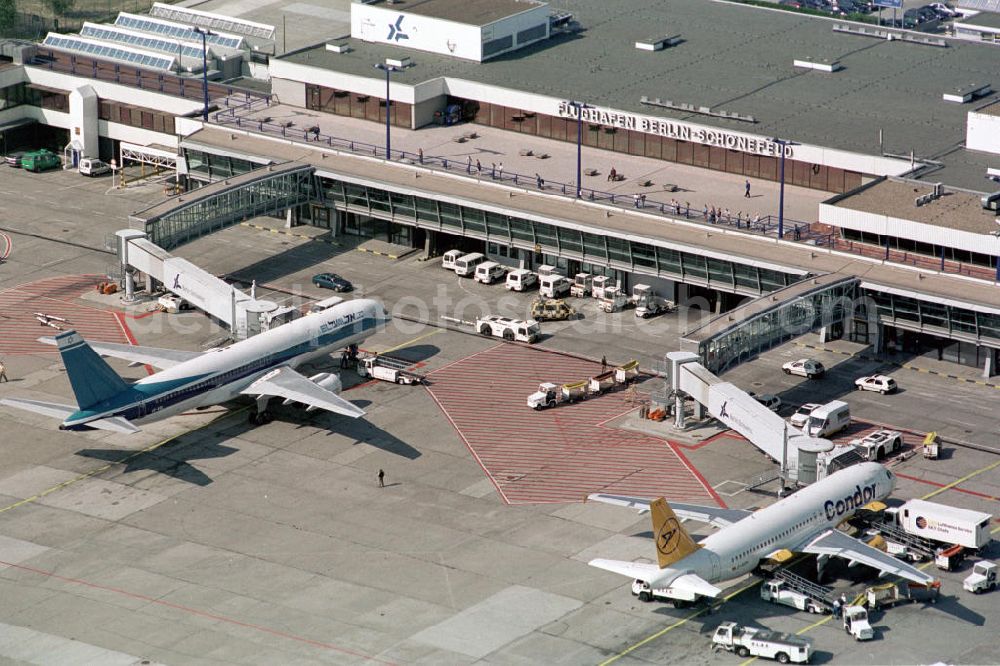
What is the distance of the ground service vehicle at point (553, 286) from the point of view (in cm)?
16588

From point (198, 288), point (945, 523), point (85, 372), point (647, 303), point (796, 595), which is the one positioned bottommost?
point (796, 595)

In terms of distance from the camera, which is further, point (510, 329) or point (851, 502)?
point (510, 329)

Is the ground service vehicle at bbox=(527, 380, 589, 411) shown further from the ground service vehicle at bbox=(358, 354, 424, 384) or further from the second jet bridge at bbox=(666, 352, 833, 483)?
the ground service vehicle at bbox=(358, 354, 424, 384)

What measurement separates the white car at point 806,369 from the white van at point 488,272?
109 ft

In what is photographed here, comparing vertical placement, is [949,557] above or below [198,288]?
below

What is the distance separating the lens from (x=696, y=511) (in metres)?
118

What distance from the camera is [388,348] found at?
15588cm

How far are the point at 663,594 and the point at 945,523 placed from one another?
21297 millimetres

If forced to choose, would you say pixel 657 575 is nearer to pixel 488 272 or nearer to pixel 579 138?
pixel 488 272

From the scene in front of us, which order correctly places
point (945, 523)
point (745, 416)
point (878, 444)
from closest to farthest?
1. point (945, 523)
2. point (745, 416)
3. point (878, 444)

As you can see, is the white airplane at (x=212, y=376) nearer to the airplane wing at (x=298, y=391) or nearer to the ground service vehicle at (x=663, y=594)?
the airplane wing at (x=298, y=391)

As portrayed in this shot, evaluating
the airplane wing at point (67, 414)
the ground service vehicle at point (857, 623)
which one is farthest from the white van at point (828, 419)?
the airplane wing at point (67, 414)

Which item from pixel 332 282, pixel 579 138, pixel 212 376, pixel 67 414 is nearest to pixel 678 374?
pixel 579 138

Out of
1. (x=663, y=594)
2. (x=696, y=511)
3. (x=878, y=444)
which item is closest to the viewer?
(x=663, y=594)
